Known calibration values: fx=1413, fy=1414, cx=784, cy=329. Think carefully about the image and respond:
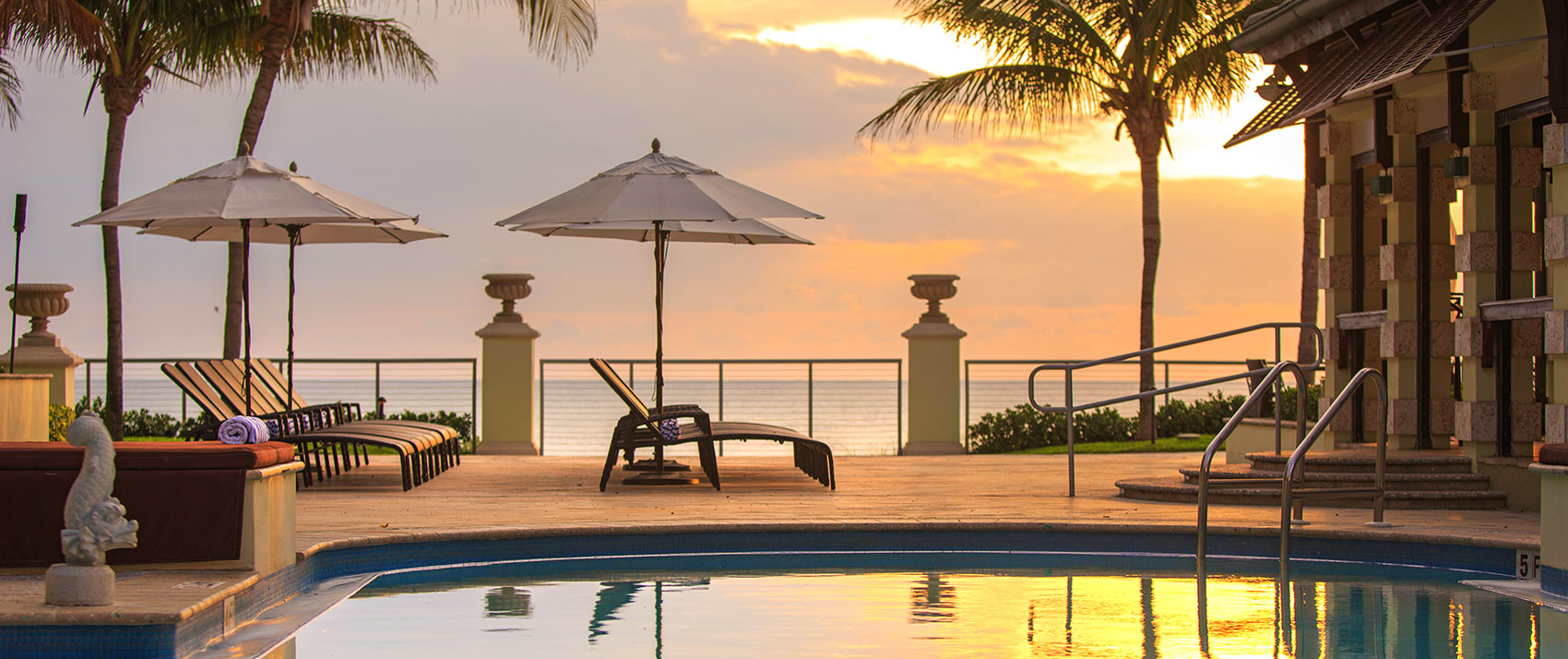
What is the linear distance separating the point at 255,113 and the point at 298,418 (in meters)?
7.47

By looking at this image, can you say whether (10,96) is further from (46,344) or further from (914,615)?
(914,615)

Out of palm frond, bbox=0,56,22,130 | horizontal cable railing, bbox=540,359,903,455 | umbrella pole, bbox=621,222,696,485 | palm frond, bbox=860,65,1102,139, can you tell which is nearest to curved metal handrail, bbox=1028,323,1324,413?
umbrella pole, bbox=621,222,696,485

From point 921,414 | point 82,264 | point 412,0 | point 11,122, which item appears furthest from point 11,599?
point 11,122

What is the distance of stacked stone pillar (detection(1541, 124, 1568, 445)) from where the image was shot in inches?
319

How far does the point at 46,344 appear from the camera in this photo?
16.5 m

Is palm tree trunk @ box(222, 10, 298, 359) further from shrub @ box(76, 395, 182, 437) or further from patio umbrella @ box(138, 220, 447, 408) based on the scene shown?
patio umbrella @ box(138, 220, 447, 408)

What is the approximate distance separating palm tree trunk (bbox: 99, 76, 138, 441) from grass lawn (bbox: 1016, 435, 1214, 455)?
1084 cm

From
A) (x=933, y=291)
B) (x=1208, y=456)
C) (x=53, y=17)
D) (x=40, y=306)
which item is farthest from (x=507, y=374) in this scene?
(x=1208, y=456)

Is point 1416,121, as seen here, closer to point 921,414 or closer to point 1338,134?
point 1338,134

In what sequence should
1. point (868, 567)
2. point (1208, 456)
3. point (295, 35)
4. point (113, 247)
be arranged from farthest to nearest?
point (113, 247) < point (295, 35) < point (868, 567) < point (1208, 456)

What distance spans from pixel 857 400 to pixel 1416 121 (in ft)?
25.0

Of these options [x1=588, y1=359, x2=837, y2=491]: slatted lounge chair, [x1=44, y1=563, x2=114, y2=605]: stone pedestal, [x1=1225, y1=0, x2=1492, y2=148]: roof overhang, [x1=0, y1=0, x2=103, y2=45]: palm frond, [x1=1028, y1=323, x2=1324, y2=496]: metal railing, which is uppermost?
[x1=0, y1=0, x2=103, y2=45]: palm frond

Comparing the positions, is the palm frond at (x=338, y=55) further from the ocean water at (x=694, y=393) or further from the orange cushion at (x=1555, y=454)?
the orange cushion at (x=1555, y=454)

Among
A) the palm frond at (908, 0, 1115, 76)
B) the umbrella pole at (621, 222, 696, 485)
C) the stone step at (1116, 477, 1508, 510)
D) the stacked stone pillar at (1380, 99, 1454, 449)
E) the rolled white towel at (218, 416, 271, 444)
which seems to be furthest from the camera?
the palm frond at (908, 0, 1115, 76)
